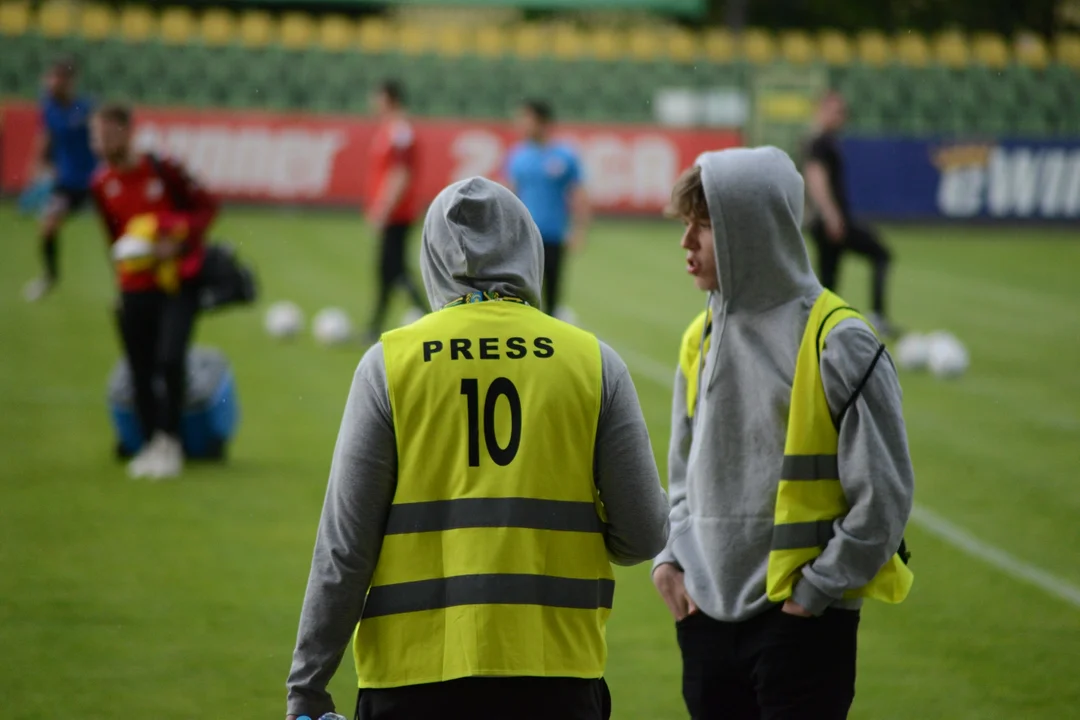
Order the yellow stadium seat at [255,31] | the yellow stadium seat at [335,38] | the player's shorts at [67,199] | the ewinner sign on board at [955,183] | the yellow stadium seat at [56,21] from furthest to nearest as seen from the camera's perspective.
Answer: the yellow stadium seat at [255,31], the yellow stadium seat at [335,38], the yellow stadium seat at [56,21], the ewinner sign on board at [955,183], the player's shorts at [67,199]

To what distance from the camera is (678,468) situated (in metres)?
3.83

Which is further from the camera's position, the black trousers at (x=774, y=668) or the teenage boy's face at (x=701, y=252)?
the teenage boy's face at (x=701, y=252)

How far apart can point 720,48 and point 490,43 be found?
197 inches

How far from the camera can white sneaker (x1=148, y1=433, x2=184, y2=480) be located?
28.6 ft

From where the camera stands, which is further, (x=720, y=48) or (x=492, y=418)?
(x=720, y=48)

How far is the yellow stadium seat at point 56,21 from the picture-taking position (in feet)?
91.6

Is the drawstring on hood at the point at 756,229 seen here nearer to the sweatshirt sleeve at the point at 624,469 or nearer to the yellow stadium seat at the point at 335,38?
the sweatshirt sleeve at the point at 624,469

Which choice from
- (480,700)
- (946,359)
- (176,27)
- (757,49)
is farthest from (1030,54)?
(480,700)

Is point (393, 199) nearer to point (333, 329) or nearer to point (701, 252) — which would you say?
point (333, 329)

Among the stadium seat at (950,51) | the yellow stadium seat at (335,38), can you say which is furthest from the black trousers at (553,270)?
the stadium seat at (950,51)

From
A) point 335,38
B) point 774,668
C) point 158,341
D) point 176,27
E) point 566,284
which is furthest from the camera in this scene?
point 335,38

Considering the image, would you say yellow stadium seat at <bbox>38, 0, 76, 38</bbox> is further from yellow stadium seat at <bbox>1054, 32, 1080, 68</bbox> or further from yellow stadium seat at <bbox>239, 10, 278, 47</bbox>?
yellow stadium seat at <bbox>1054, 32, 1080, 68</bbox>

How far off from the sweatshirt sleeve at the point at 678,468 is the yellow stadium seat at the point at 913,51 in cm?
2728

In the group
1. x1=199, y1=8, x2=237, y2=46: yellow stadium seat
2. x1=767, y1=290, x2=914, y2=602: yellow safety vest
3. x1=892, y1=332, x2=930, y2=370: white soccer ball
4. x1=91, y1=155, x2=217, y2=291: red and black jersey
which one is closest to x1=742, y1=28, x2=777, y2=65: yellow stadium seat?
x1=199, y1=8, x2=237, y2=46: yellow stadium seat
